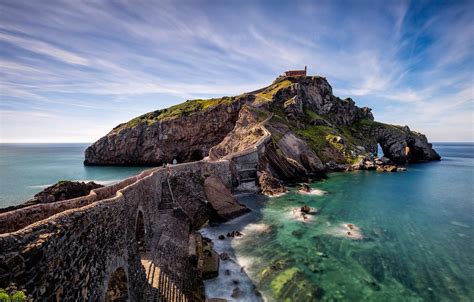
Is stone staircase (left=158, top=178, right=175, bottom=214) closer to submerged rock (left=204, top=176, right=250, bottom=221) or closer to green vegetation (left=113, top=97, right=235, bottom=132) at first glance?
submerged rock (left=204, top=176, right=250, bottom=221)

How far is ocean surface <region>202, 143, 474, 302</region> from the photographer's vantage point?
19.4 meters

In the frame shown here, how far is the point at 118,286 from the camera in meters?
12.5

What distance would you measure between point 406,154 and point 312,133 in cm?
5523

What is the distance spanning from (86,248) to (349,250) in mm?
24744

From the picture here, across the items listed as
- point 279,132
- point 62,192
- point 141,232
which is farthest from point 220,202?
point 279,132

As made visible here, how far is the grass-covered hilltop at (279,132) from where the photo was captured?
73.8 metres

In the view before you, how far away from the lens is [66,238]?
317 inches

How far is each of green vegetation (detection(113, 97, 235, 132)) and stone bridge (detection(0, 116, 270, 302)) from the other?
229 feet

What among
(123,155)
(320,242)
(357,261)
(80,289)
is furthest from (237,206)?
(123,155)

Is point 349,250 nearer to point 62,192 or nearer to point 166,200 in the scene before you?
point 166,200

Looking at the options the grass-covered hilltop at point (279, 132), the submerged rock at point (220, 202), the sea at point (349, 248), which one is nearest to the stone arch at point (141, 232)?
the sea at point (349, 248)

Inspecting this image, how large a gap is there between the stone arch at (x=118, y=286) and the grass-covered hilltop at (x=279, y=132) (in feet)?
179

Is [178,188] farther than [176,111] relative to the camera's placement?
No

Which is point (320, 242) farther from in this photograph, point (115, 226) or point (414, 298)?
point (115, 226)
